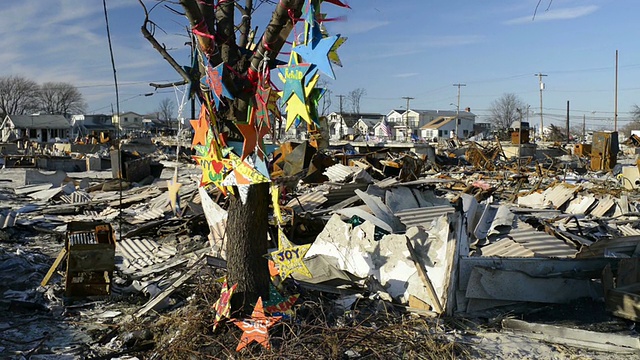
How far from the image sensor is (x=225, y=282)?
5277 mm

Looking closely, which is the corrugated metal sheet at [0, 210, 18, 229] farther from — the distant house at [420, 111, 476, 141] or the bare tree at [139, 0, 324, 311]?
the distant house at [420, 111, 476, 141]

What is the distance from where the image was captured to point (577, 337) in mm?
5242

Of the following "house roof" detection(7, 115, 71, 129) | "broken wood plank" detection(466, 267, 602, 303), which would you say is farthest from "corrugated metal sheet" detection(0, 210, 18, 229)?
"house roof" detection(7, 115, 71, 129)

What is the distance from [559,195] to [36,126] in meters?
75.0

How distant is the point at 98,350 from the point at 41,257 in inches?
175

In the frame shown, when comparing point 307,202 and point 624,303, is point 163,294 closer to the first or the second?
point 307,202

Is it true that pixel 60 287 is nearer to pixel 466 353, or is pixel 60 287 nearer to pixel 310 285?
pixel 310 285

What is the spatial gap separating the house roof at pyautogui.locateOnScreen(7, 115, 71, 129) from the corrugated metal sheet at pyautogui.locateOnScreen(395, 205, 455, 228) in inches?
2988

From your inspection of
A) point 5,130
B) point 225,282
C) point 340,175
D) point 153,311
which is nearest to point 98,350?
point 153,311

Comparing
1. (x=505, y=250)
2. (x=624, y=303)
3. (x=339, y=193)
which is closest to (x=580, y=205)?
(x=339, y=193)

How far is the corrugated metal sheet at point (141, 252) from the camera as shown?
8301 millimetres

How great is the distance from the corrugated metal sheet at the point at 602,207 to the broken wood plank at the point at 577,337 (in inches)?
273

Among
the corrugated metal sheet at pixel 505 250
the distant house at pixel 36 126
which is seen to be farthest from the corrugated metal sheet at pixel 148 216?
the distant house at pixel 36 126

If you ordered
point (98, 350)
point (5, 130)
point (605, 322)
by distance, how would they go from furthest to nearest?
point (5, 130), point (605, 322), point (98, 350)
